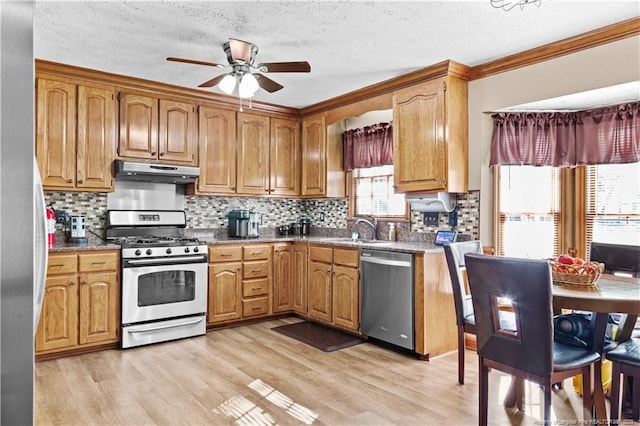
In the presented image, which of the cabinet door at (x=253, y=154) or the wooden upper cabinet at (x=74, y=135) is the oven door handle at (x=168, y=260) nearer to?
the wooden upper cabinet at (x=74, y=135)

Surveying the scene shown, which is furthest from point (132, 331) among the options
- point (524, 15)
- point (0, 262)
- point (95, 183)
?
point (524, 15)

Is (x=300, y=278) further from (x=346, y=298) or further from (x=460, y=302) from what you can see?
(x=460, y=302)

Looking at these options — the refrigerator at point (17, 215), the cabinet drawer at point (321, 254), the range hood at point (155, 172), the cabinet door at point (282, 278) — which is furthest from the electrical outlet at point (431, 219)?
the refrigerator at point (17, 215)

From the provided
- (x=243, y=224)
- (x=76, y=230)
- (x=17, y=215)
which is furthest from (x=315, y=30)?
(x=76, y=230)

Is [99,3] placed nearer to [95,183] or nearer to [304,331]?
[95,183]

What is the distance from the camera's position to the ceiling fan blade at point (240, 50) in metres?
3.05

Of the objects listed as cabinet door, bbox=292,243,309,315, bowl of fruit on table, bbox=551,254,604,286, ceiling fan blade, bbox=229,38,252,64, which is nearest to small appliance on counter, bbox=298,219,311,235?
cabinet door, bbox=292,243,309,315

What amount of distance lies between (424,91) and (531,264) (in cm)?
224

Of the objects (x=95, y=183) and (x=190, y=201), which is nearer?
(x=95, y=183)

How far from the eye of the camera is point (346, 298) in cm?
418

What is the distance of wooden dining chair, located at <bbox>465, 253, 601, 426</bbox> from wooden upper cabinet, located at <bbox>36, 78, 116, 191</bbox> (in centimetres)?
339

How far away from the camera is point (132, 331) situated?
379cm

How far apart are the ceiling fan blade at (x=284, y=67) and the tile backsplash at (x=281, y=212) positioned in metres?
1.87

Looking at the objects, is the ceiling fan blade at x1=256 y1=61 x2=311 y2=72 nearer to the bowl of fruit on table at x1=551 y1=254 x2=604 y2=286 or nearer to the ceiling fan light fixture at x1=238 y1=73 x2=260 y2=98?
the ceiling fan light fixture at x1=238 y1=73 x2=260 y2=98
